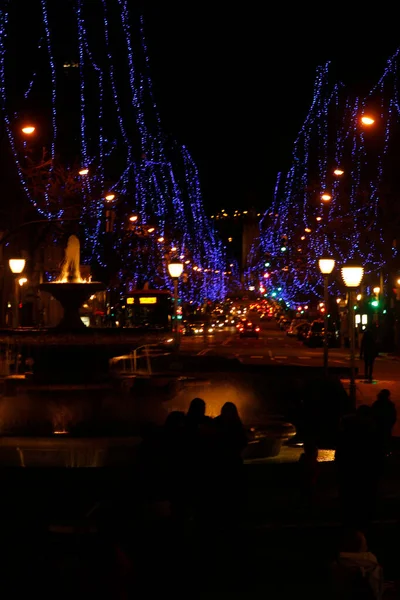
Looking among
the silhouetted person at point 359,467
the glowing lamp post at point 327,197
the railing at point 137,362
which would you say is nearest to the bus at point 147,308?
the glowing lamp post at point 327,197

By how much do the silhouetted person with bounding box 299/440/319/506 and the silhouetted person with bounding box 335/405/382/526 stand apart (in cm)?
203

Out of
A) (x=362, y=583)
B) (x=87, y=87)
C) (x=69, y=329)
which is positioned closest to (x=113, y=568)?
(x=362, y=583)

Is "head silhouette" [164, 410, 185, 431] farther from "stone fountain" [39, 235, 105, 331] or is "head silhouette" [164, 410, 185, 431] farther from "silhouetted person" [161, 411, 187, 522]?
"stone fountain" [39, 235, 105, 331]

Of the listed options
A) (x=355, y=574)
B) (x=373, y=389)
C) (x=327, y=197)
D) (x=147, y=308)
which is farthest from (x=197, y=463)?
(x=147, y=308)

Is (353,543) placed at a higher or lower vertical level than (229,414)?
lower

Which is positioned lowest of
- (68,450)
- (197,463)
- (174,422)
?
(68,450)

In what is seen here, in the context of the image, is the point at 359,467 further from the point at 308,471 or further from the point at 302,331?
the point at 302,331

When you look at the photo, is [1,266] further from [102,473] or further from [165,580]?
[165,580]

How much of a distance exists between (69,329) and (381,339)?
1767 inches

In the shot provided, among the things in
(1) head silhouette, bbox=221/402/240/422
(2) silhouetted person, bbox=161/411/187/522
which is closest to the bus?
(1) head silhouette, bbox=221/402/240/422

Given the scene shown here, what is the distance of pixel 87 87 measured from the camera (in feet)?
275

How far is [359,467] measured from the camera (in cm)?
1067

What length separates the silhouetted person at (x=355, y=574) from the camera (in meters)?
6.30

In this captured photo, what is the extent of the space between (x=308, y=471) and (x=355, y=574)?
654 cm
